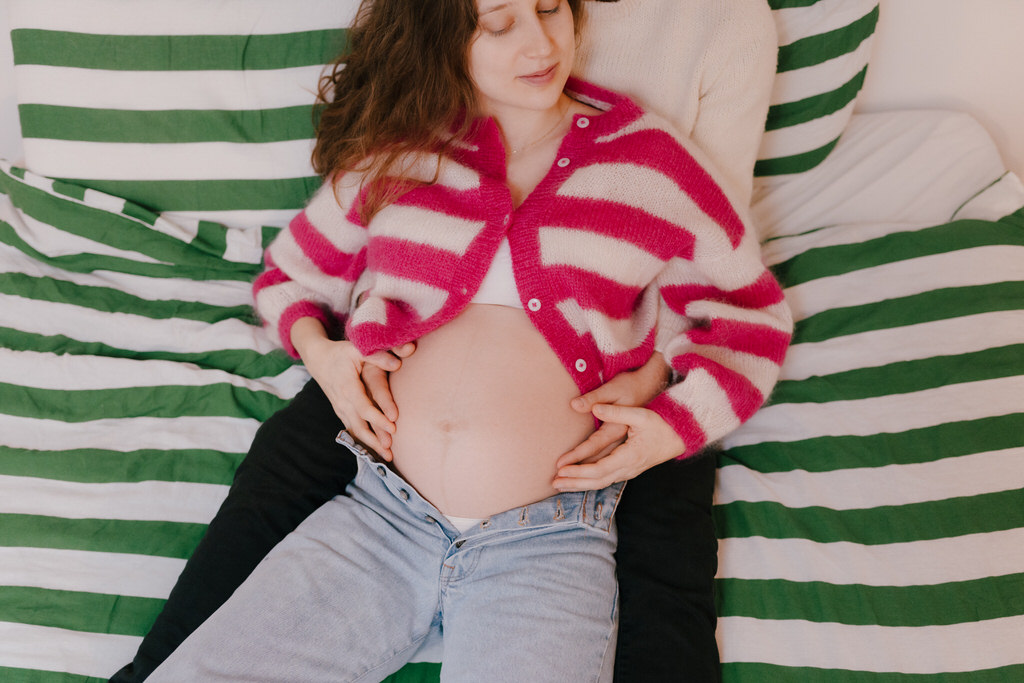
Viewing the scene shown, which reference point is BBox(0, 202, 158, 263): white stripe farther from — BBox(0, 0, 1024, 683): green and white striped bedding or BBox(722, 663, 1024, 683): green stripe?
BBox(722, 663, 1024, 683): green stripe

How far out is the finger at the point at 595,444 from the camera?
3.15 ft

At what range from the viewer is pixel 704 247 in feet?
3.34

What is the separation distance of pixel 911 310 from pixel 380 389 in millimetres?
862

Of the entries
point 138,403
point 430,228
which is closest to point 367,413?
point 430,228

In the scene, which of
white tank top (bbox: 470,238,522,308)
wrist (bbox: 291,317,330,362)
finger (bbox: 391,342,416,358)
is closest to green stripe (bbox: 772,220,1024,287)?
white tank top (bbox: 470,238,522,308)

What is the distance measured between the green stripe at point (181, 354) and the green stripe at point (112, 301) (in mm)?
73

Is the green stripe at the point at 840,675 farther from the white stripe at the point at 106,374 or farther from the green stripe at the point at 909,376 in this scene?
the white stripe at the point at 106,374

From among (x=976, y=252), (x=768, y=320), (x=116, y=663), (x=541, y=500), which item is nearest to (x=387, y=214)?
(x=541, y=500)

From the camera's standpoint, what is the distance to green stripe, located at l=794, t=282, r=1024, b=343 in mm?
1141

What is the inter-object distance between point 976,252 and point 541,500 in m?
0.84

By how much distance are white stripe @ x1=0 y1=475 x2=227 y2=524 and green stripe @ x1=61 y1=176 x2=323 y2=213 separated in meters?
0.55

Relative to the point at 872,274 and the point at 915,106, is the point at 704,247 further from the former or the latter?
the point at 915,106

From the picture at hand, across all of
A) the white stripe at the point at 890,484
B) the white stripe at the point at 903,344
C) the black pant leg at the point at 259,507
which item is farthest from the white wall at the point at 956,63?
the black pant leg at the point at 259,507

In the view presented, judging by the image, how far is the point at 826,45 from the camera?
1.26 metres
